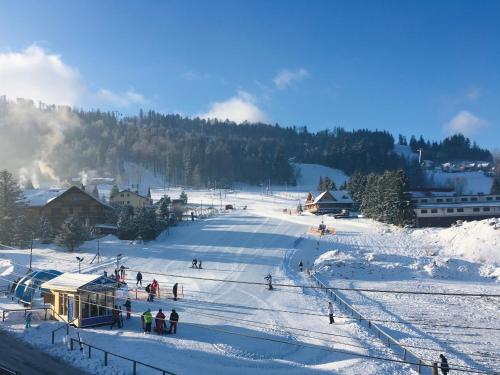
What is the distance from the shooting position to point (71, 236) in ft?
165

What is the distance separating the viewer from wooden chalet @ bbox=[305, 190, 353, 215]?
93938 mm

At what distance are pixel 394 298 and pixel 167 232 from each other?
1285 inches

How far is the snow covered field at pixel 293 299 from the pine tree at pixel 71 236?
1.24 m

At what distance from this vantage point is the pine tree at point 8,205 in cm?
5497

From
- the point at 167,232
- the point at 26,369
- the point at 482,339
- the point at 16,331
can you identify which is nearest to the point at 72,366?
the point at 26,369

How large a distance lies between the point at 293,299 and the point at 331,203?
64.7 m

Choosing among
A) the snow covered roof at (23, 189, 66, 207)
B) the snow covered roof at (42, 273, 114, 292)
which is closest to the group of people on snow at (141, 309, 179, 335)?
the snow covered roof at (42, 273, 114, 292)

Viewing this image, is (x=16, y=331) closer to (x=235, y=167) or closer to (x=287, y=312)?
(x=287, y=312)

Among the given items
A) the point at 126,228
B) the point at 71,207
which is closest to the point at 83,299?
the point at 126,228

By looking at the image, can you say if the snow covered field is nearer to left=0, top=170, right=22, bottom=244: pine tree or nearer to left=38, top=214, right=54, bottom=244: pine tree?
left=38, top=214, right=54, bottom=244: pine tree

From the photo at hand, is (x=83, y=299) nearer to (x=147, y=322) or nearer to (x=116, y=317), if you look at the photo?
(x=116, y=317)

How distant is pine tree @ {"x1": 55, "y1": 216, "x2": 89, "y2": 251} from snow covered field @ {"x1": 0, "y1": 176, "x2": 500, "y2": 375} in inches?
48.7

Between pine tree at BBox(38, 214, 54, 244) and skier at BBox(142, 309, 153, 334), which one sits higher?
pine tree at BBox(38, 214, 54, 244)

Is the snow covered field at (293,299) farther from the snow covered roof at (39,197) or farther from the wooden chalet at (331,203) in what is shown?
the wooden chalet at (331,203)
